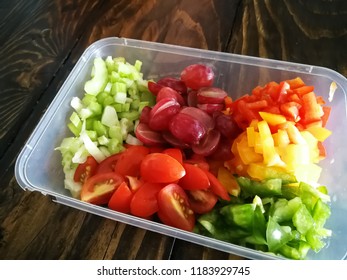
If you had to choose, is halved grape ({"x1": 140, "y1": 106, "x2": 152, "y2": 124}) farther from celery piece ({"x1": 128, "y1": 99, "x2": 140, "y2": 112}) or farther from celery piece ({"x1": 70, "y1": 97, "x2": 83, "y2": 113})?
celery piece ({"x1": 70, "y1": 97, "x2": 83, "y2": 113})

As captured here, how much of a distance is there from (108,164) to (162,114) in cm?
19

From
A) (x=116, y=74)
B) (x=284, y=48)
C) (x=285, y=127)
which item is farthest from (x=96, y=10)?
(x=285, y=127)

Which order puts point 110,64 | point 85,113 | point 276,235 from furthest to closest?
point 110,64
point 85,113
point 276,235

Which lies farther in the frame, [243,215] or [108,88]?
[108,88]

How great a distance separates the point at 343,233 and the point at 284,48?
0.69m

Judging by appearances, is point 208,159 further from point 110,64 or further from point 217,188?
point 110,64

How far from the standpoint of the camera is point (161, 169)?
984 millimetres

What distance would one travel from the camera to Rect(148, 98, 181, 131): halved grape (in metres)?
1.12

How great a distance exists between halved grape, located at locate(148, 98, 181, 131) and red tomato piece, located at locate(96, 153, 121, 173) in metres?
0.13

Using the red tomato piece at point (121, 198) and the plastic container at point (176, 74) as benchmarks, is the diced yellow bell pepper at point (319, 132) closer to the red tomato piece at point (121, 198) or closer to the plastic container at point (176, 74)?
the plastic container at point (176, 74)

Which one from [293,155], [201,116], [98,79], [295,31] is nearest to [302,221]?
[293,155]

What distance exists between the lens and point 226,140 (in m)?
1.11

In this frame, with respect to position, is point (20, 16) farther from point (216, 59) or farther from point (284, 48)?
point (284, 48)

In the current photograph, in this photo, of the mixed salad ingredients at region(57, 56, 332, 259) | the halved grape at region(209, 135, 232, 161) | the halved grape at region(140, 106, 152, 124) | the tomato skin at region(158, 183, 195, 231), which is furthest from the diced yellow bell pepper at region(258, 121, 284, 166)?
the halved grape at region(140, 106, 152, 124)
